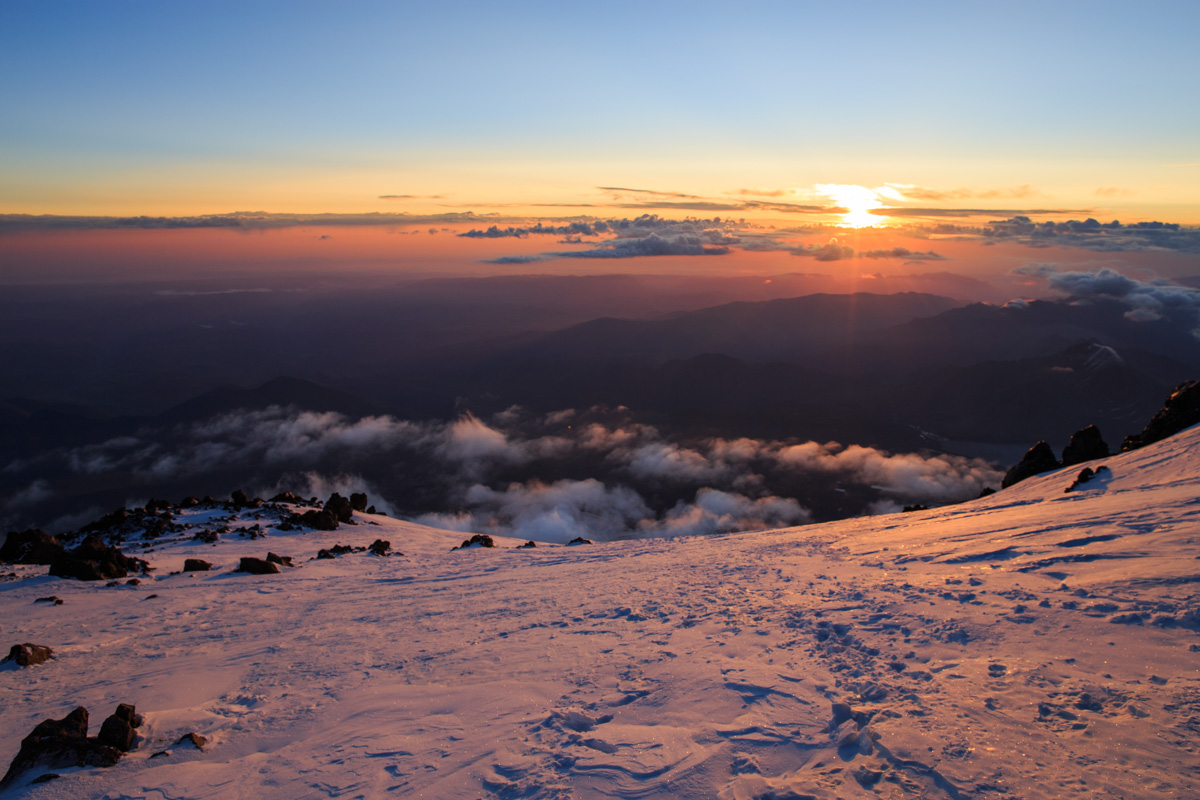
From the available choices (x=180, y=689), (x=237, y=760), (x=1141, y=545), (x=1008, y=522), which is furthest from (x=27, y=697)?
(x=1008, y=522)

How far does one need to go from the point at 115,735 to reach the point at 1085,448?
144ft

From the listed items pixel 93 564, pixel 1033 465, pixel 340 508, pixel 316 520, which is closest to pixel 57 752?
pixel 93 564

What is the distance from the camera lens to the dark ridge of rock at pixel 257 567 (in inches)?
850

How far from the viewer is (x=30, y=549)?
22984mm

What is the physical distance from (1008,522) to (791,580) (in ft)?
26.4

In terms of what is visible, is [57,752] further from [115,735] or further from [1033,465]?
[1033,465]

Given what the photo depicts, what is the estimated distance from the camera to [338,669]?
11750 mm

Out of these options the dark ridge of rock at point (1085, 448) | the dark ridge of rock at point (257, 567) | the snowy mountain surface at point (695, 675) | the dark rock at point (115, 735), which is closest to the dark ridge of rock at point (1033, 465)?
the dark ridge of rock at point (1085, 448)

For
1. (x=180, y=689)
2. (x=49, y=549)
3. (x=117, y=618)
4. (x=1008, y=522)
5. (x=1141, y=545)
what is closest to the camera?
(x=180, y=689)

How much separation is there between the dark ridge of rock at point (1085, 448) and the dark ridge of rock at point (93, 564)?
149 feet

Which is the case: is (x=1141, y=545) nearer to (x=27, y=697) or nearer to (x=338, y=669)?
(x=338, y=669)

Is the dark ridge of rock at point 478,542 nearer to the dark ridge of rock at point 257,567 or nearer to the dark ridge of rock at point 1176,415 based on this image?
the dark ridge of rock at point 257,567

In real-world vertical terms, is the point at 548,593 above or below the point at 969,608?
below

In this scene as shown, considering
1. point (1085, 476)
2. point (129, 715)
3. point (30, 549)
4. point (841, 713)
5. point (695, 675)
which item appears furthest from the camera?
point (30, 549)
